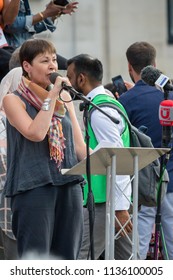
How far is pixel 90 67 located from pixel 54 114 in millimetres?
1230

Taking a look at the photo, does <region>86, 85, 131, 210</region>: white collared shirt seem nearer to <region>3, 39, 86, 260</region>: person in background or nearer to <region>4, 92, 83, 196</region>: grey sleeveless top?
<region>3, 39, 86, 260</region>: person in background

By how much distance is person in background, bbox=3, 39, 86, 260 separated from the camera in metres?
8.12

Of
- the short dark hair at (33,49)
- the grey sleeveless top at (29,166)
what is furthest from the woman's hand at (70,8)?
the grey sleeveless top at (29,166)

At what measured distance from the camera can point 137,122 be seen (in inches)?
396

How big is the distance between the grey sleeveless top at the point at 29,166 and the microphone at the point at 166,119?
1.10m

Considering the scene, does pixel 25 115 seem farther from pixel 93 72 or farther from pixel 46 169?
pixel 93 72

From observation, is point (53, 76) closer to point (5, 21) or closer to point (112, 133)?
point (112, 133)

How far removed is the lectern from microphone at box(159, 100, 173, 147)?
2.55 ft

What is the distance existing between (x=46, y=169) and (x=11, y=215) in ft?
2.29

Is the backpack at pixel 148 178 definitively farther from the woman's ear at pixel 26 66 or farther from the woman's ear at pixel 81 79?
the woman's ear at pixel 26 66

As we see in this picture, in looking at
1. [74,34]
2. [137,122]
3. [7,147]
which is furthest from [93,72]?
[74,34]

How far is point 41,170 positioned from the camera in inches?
321

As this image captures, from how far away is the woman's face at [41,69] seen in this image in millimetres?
8398

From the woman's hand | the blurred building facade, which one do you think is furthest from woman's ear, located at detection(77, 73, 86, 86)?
the blurred building facade
